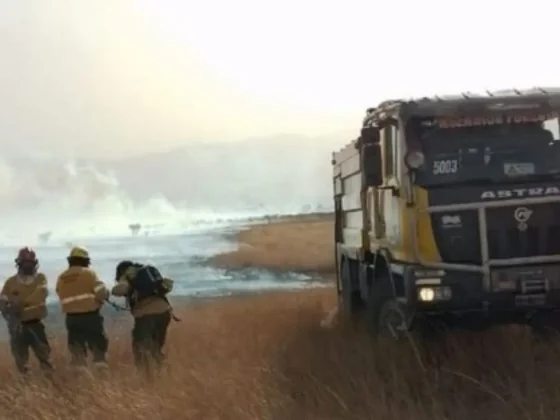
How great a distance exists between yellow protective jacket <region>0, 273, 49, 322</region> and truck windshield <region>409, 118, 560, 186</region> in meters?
4.99

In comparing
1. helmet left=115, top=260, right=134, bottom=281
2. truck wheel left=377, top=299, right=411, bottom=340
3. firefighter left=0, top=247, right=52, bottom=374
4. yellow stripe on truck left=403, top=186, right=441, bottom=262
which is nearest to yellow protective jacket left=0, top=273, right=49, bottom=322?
firefighter left=0, top=247, right=52, bottom=374

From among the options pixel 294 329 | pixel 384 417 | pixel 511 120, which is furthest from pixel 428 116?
pixel 294 329

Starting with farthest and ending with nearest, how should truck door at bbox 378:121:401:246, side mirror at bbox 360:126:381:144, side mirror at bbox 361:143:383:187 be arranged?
1. side mirror at bbox 360:126:381:144
2. side mirror at bbox 361:143:383:187
3. truck door at bbox 378:121:401:246

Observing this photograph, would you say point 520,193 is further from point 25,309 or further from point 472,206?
point 25,309

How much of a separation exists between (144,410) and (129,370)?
221cm

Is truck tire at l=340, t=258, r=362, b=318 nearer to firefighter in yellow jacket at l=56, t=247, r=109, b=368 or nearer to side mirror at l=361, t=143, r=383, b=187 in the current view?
side mirror at l=361, t=143, r=383, b=187

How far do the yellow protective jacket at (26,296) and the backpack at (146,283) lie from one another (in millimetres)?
1346

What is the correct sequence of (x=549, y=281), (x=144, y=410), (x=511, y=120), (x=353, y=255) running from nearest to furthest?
(x=144, y=410), (x=549, y=281), (x=511, y=120), (x=353, y=255)

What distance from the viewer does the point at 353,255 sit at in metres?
13.4

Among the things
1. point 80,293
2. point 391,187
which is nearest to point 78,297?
point 80,293

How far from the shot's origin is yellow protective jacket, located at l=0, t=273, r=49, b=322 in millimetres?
11844

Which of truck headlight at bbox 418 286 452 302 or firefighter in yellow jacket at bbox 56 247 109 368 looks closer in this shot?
truck headlight at bbox 418 286 452 302

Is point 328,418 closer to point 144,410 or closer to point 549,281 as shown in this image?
point 144,410

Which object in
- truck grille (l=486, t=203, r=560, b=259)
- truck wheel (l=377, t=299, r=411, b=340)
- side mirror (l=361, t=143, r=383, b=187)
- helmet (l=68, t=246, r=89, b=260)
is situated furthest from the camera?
helmet (l=68, t=246, r=89, b=260)
